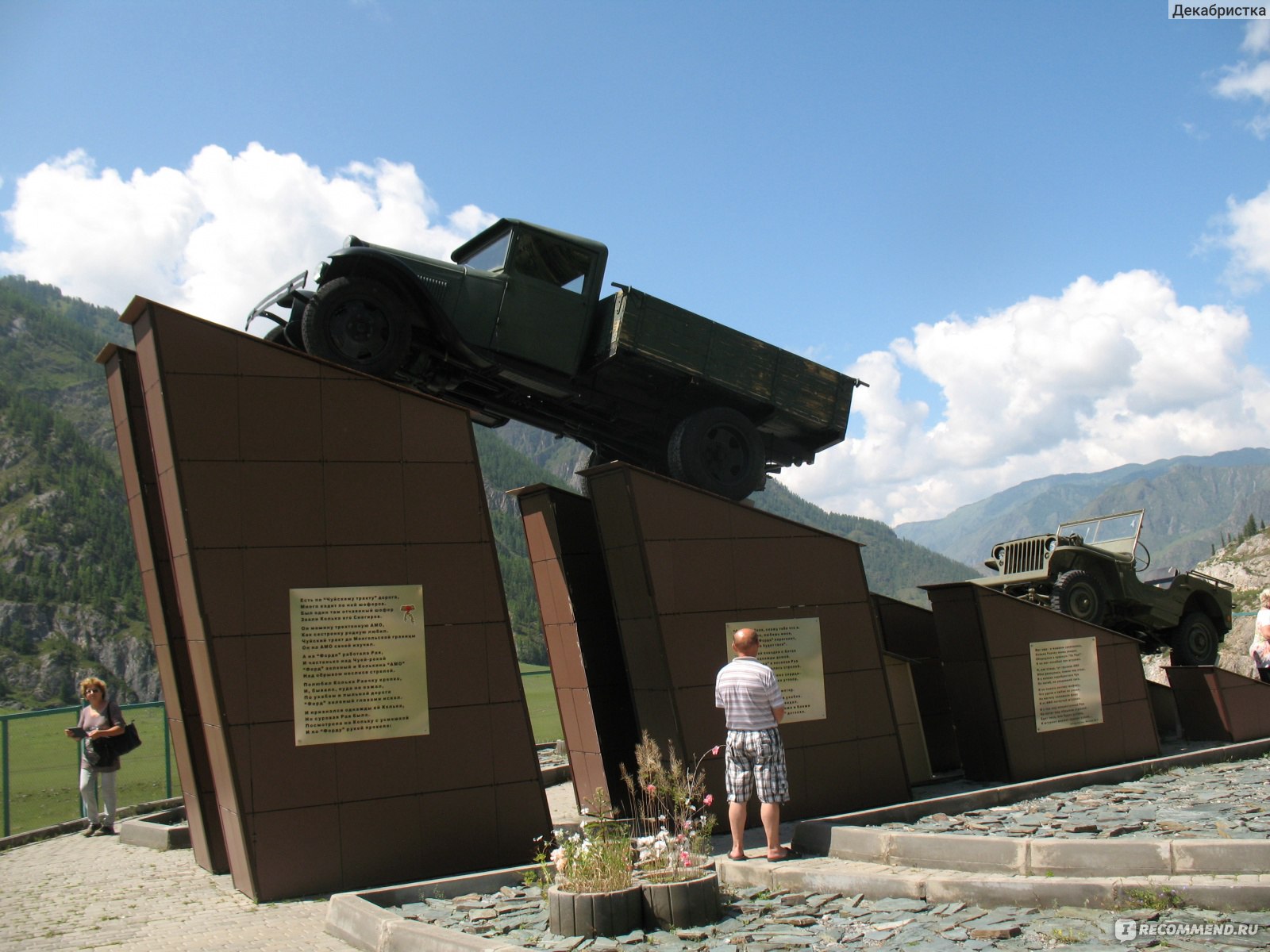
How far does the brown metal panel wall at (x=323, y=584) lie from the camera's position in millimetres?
7559

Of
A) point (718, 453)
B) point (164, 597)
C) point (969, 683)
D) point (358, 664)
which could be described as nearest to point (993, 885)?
point (358, 664)

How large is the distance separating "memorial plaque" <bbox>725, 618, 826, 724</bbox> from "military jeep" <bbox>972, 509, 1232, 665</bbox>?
555 cm

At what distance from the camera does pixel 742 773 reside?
Answer: 749 centimetres

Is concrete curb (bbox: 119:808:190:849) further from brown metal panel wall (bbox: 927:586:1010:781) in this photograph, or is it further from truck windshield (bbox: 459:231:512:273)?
brown metal panel wall (bbox: 927:586:1010:781)

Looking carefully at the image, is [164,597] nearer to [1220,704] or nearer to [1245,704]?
[1220,704]

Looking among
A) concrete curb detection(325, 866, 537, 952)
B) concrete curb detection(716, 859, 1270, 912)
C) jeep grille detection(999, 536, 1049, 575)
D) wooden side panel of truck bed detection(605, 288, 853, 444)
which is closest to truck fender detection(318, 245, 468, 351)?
wooden side panel of truck bed detection(605, 288, 853, 444)

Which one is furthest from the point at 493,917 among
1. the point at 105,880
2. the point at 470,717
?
the point at 105,880

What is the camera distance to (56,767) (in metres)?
16.7

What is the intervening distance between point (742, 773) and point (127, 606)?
10678 cm

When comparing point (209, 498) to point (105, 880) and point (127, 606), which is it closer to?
point (105, 880)

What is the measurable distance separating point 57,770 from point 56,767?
13.7 inches

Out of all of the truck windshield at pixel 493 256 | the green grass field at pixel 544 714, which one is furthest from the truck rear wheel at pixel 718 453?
the green grass field at pixel 544 714

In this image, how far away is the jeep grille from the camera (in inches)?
618
